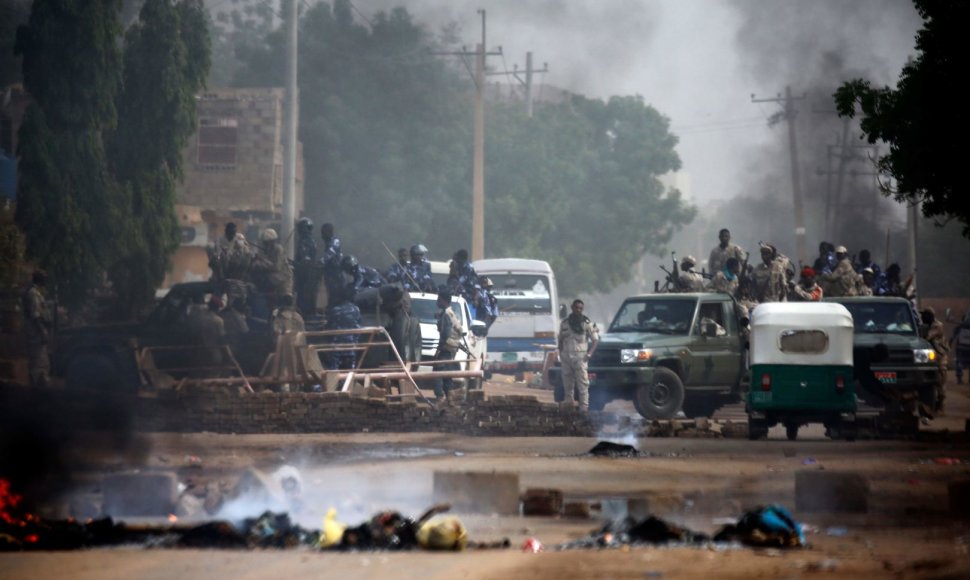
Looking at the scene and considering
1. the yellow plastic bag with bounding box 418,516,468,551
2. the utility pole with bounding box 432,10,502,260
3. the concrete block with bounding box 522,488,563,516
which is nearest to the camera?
the yellow plastic bag with bounding box 418,516,468,551

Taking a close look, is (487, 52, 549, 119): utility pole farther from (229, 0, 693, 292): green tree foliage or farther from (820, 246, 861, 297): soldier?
(820, 246, 861, 297): soldier

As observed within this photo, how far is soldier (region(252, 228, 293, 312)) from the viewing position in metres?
21.6

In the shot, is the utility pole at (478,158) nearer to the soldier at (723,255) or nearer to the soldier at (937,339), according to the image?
the soldier at (723,255)

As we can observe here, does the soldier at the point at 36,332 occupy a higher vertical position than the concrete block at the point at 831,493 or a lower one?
higher

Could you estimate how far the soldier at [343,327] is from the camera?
2112cm

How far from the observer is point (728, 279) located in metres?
21.9

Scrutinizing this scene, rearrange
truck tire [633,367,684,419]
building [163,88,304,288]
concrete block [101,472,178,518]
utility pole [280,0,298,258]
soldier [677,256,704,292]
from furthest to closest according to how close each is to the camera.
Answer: building [163,88,304,288], utility pole [280,0,298,258], soldier [677,256,704,292], truck tire [633,367,684,419], concrete block [101,472,178,518]

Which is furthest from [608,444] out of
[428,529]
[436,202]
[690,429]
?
[436,202]

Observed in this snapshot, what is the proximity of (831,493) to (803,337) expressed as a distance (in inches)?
220

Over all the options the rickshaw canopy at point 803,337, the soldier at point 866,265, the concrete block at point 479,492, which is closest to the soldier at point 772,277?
the soldier at point 866,265

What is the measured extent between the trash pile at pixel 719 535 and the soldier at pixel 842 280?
1231 cm

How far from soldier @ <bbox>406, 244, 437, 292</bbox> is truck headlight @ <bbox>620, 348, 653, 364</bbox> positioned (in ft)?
17.6

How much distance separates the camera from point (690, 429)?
18016 mm

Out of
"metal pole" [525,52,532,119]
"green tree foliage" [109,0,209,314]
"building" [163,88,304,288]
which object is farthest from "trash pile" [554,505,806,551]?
"metal pole" [525,52,532,119]
